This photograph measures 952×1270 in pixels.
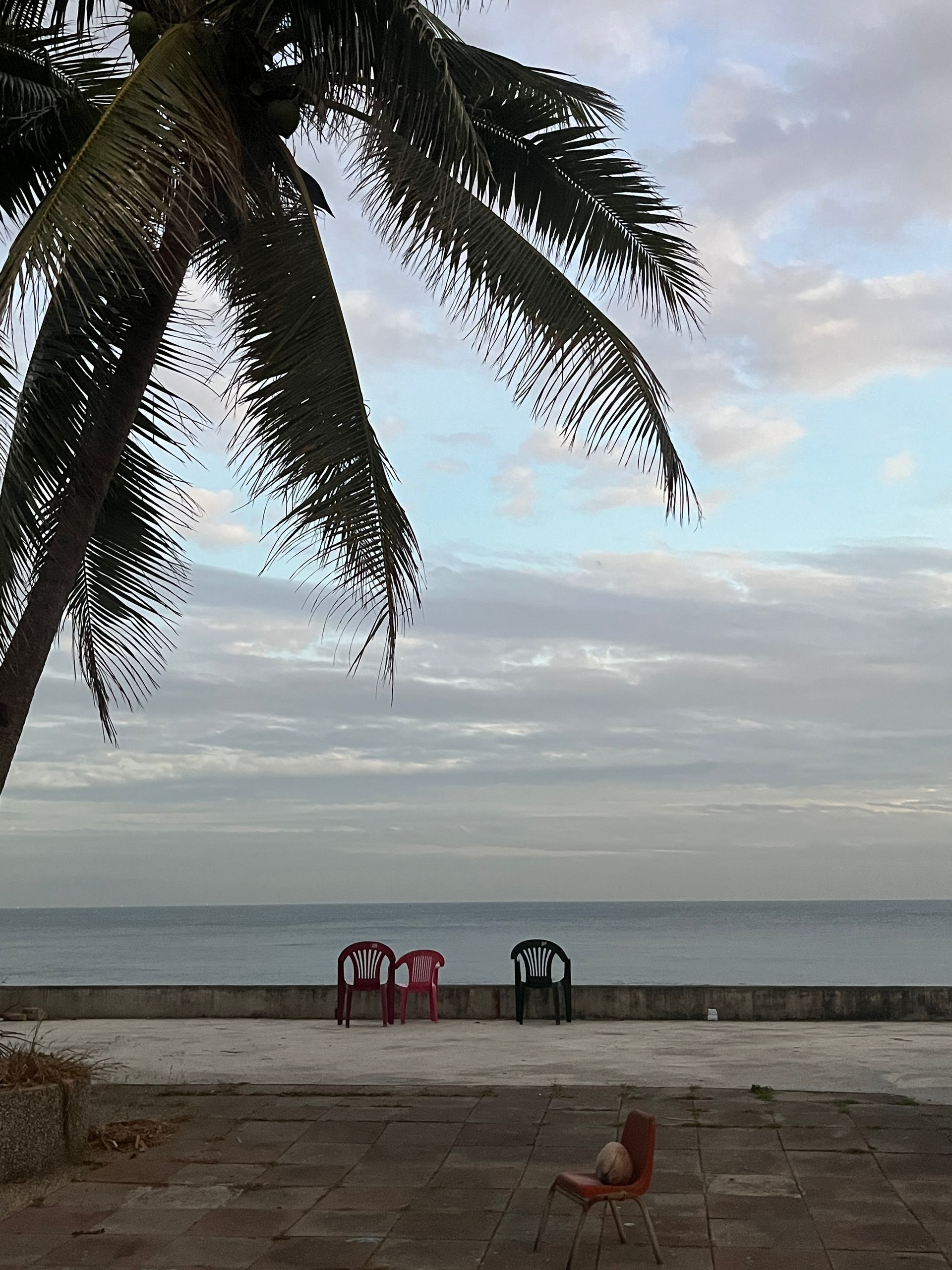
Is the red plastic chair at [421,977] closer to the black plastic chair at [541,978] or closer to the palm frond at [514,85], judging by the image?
the black plastic chair at [541,978]

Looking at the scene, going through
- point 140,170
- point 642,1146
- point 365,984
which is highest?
point 140,170

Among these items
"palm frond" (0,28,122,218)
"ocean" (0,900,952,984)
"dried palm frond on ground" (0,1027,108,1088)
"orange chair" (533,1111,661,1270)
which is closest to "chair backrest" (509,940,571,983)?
"dried palm frond on ground" (0,1027,108,1088)

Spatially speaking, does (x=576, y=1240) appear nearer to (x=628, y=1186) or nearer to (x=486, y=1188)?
(x=628, y=1186)

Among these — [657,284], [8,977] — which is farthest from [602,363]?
[8,977]

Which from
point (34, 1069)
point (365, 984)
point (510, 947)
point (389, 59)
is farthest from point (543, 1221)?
point (510, 947)

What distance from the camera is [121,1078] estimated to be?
10781mm

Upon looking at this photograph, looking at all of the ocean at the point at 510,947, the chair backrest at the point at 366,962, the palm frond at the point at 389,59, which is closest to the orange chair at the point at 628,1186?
the palm frond at the point at 389,59

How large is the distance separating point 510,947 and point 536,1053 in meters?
74.9

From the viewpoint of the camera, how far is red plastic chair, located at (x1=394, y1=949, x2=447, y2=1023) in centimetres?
1455

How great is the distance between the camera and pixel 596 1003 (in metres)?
15.2

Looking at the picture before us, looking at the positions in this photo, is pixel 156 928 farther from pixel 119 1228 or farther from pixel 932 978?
pixel 119 1228

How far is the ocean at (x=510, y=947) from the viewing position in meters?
57.6

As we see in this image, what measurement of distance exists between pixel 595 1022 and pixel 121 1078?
235 inches

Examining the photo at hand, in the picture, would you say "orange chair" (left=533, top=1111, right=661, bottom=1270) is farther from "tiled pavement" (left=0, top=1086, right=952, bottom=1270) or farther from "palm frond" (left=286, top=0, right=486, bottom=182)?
"palm frond" (left=286, top=0, right=486, bottom=182)
